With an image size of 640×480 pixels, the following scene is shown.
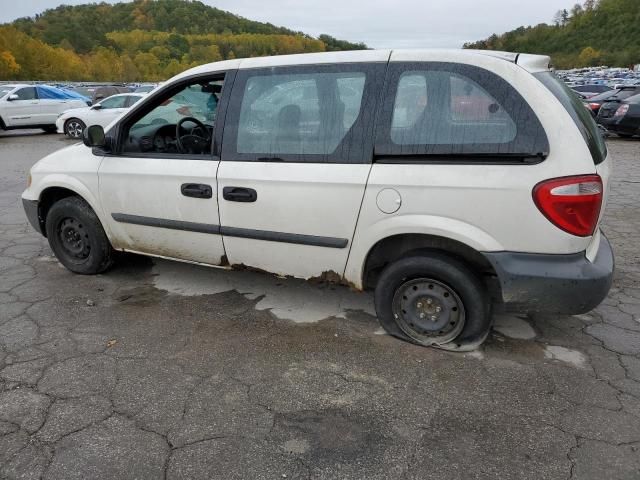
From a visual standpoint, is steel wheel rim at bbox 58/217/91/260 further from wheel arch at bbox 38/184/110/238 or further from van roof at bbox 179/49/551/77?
van roof at bbox 179/49/551/77

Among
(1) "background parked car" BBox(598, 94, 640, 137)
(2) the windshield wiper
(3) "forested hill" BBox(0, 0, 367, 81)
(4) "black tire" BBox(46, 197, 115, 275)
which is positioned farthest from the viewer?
(3) "forested hill" BBox(0, 0, 367, 81)

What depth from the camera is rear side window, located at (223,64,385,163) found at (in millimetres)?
2865

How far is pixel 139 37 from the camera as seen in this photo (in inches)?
3182

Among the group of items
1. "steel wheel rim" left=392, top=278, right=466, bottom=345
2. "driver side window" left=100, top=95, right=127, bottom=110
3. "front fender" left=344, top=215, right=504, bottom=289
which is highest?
"driver side window" left=100, top=95, right=127, bottom=110

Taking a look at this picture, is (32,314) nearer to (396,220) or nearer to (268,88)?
(268,88)

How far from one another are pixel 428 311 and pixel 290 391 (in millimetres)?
940

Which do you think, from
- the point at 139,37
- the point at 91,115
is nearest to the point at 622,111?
the point at 91,115

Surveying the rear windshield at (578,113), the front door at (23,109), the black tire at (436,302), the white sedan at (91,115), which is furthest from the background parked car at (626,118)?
the front door at (23,109)

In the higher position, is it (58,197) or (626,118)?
(626,118)

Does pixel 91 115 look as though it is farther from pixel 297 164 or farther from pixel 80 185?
pixel 297 164

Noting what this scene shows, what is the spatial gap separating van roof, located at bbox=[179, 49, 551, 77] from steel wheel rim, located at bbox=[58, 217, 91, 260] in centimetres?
166

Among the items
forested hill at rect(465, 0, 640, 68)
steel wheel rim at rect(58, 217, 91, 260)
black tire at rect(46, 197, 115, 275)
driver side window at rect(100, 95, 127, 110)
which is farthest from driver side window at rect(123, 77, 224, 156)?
forested hill at rect(465, 0, 640, 68)

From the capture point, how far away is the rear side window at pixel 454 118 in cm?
251

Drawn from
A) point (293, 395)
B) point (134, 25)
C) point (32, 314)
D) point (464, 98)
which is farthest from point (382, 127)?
point (134, 25)
